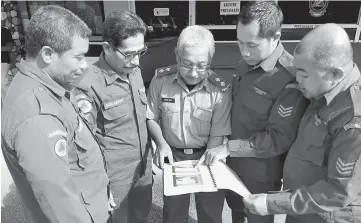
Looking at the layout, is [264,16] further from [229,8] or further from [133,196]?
[229,8]

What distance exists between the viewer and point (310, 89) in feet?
4.59

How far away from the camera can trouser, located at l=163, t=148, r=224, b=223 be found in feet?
7.01

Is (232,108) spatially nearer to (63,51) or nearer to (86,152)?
(86,152)

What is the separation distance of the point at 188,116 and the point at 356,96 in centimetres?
105

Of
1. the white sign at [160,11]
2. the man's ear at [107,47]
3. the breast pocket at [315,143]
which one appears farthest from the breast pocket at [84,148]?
the white sign at [160,11]

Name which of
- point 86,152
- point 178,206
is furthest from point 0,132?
point 178,206

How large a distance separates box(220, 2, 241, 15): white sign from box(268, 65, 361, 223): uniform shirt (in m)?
4.10

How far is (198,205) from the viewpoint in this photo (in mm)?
2209

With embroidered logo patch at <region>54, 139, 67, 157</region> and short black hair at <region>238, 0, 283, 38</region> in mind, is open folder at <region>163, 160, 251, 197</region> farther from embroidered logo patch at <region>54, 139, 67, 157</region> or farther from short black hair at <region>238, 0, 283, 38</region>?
short black hair at <region>238, 0, 283, 38</region>

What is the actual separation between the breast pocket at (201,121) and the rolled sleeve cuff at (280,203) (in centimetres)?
66

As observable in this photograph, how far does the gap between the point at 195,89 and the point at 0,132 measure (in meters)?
1.17

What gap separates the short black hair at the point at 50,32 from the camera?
132 cm

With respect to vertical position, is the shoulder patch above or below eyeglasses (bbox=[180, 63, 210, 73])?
below

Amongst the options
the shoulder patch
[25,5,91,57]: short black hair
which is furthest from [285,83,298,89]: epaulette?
[25,5,91,57]: short black hair
